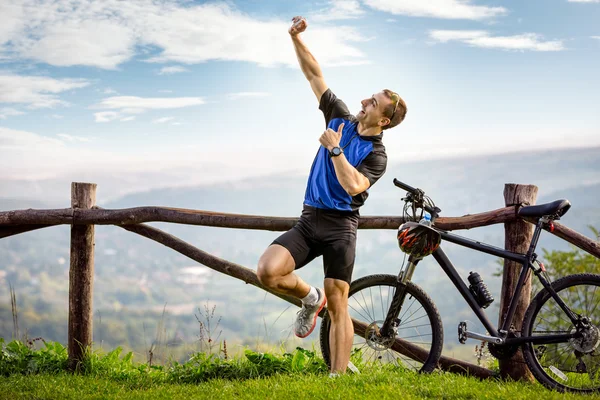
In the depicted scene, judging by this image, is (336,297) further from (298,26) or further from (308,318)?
(298,26)

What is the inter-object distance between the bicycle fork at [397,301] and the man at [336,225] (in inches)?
14.1

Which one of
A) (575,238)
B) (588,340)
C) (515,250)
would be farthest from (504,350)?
(575,238)

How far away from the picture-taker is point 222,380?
5.20 metres

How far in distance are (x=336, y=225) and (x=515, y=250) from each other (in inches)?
61.1

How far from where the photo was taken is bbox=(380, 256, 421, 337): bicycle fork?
4980 mm

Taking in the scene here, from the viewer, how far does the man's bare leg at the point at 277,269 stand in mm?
4609

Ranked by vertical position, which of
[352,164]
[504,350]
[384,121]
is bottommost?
[504,350]

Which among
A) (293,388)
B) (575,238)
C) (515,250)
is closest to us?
(293,388)

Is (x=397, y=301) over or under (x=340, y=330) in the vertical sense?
over

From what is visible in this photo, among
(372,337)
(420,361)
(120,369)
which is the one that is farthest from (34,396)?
(420,361)

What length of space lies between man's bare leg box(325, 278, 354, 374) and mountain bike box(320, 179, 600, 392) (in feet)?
0.99

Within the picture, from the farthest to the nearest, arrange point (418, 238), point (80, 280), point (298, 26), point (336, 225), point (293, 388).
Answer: point (80, 280), point (298, 26), point (418, 238), point (336, 225), point (293, 388)

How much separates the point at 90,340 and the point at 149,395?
142cm

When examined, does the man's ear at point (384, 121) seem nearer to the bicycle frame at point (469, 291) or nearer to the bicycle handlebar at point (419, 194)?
the bicycle handlebar at point (419, 194)
